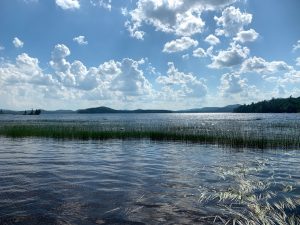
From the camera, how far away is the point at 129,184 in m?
16.6

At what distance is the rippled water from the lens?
11.6m

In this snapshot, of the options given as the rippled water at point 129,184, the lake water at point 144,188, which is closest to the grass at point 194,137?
the rippled water at point 129,184

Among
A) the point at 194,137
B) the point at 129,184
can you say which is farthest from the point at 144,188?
the point at 194,137

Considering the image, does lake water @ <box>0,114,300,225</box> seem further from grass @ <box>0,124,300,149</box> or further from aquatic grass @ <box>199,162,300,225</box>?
grass @ <box>0,124,300,149</box>

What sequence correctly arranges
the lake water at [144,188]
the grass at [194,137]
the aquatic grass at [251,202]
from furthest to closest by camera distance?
the grass at [194,137], the lake water at [144,188], the aquatic grass at [251,202]

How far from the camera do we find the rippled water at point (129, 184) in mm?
11586

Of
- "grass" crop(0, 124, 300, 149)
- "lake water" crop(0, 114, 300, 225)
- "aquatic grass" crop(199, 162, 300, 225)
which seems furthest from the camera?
"grass" crop(0, 124, 300, 149)

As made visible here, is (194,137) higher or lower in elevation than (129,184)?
higher

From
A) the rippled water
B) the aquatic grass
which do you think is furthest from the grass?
the aquatic grass

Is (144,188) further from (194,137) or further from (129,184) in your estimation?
(194,137)

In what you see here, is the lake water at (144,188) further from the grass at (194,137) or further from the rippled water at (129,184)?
the grass at (194,137)

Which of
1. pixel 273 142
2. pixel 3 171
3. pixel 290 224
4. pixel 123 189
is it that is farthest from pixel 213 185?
pixel 273 142

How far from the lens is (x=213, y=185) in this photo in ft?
53.6

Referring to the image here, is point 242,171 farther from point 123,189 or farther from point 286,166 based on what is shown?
point 123,189
